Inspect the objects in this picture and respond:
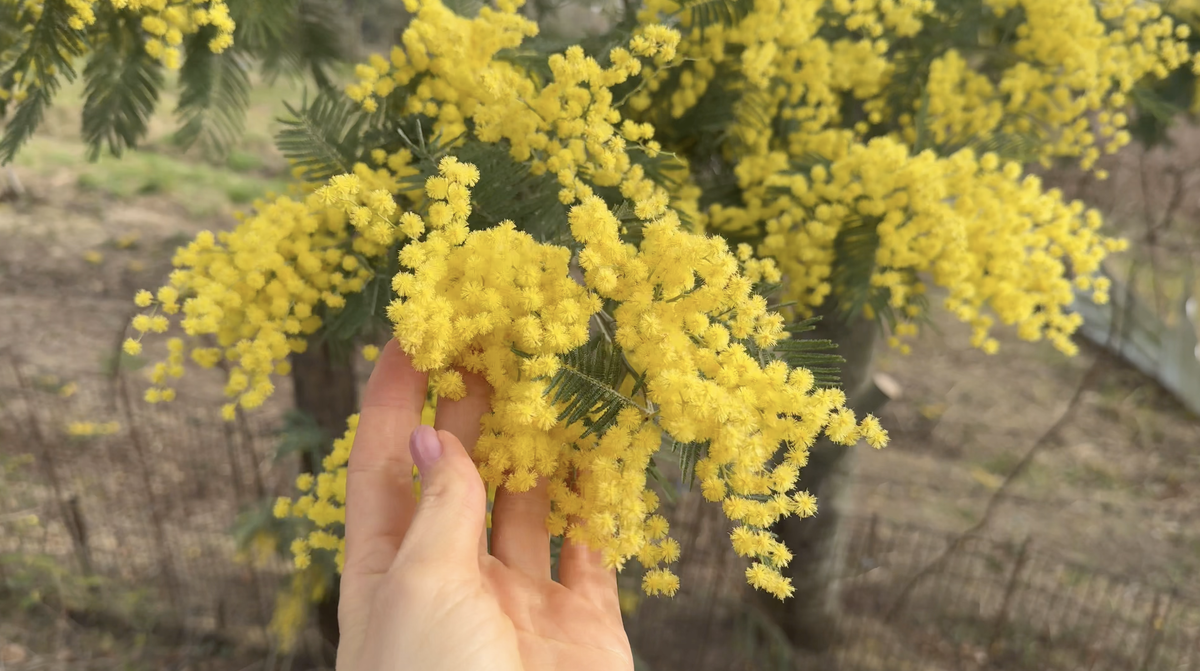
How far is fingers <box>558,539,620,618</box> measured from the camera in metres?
1.29

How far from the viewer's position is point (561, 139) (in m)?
1.34

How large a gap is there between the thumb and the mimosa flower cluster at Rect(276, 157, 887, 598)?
6 centimetres

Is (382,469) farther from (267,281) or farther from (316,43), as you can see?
(316,43)

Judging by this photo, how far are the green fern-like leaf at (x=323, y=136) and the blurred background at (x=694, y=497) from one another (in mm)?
317

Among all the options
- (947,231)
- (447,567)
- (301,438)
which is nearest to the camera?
(447,567)

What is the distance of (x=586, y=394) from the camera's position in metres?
1.03

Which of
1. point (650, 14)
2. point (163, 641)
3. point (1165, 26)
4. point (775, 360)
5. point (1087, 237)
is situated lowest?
point (163, 641)

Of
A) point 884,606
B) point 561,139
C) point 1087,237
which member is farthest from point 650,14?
point 884,606

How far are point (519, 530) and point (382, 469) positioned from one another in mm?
255

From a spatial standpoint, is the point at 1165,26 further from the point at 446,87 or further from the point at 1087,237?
the point at 446,87

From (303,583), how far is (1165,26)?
3.12 meters

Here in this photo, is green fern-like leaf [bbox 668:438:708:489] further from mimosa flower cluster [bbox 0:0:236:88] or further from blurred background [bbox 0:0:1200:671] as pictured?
blurred background [bbox 0:0:1200:671]

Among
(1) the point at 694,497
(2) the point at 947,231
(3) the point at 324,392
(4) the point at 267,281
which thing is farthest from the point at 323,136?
(1) the point at 694,497

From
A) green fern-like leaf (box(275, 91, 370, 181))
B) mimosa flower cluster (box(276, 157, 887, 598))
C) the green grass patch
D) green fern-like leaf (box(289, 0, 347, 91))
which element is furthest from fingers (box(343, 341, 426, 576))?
the green grass patch
